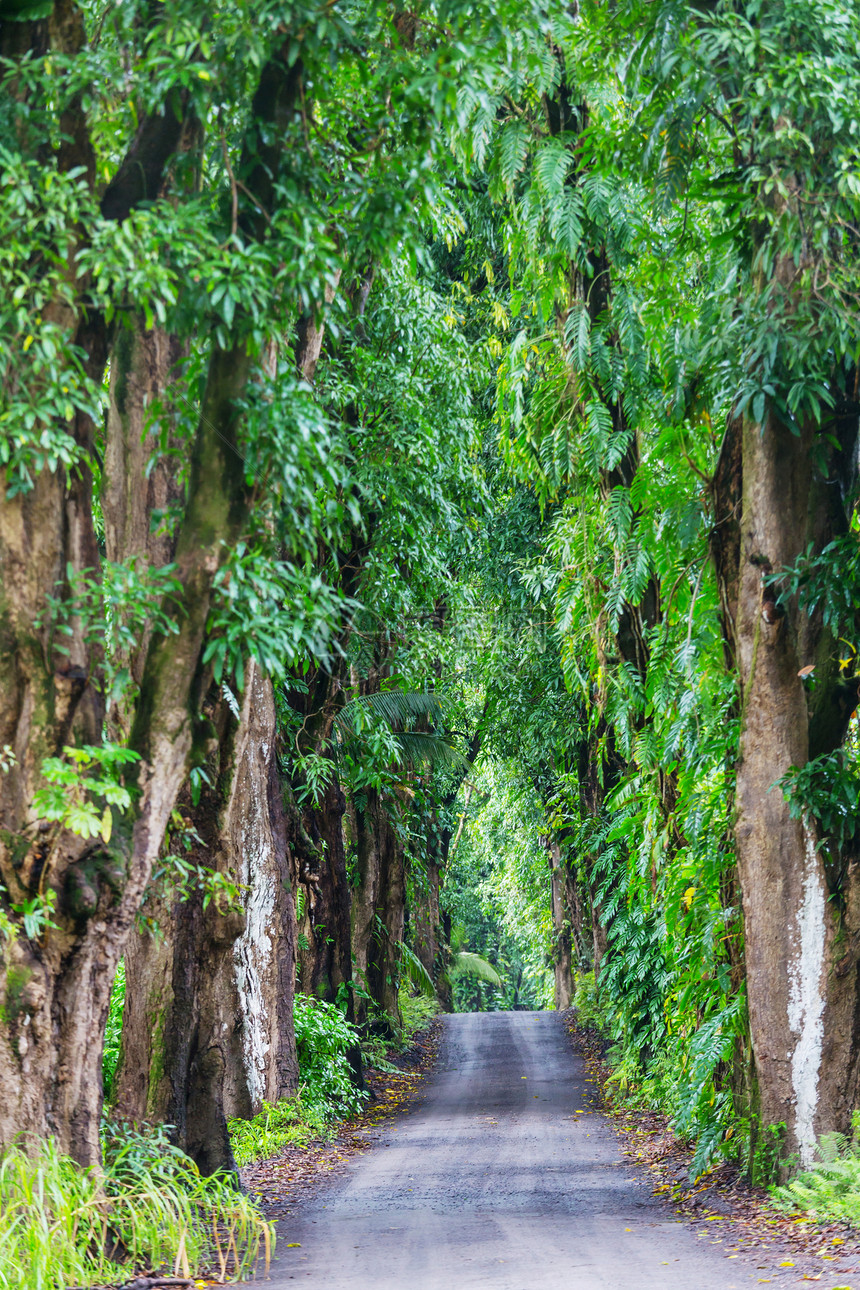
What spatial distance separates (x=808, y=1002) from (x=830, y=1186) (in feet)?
4.14

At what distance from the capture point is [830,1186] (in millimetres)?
7719

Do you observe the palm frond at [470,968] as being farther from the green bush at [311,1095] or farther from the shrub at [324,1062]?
the shrub at [324,1062]

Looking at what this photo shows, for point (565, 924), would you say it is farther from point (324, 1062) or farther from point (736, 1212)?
point (736, 1212)

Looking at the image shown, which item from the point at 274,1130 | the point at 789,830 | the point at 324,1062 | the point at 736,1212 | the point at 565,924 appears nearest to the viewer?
the point at 736,1212

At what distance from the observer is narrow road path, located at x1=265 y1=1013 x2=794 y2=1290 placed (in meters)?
6.89

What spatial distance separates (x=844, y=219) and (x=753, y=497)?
2.11 metres

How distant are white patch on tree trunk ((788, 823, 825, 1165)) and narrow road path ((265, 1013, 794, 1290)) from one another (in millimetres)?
1052

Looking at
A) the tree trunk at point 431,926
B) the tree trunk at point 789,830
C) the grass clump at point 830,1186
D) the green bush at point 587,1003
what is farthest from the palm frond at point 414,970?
the grass clump at point 830,1186

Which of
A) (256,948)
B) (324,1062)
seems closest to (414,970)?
(324,1062)

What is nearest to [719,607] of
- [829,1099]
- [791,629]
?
[791,629]

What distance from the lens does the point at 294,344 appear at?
1168 centimetres

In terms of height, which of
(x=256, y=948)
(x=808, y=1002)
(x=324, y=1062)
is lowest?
(x=324, y=1062)

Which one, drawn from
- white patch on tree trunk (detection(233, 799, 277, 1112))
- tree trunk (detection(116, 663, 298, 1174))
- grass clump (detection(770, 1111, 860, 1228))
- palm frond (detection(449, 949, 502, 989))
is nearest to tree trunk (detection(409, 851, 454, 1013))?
palm frond (detection(449, 949, 502, 989))

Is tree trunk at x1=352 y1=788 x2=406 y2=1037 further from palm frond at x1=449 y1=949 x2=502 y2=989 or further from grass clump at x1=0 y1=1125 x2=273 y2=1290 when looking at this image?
palm frond at x1=449 y1=949 x2=502 y2=989
